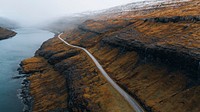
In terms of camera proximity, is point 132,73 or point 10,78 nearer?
point 132,73

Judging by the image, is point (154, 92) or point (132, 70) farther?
point (132, 70)

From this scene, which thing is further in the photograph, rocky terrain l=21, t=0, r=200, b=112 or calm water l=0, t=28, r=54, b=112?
Answer: calm water l=0, t=28, r=54, b=112

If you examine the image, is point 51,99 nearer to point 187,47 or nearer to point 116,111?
point 116,111

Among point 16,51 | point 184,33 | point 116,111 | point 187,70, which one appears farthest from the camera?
point 16,51

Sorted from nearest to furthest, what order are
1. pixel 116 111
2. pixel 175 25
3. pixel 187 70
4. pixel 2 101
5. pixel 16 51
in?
1. pixel 116 111
2. pixel 187 70
3. pixel 2 101
4. pixel 175 25
5. pixel 16 51

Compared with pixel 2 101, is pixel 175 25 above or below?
above

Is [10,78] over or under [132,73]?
under

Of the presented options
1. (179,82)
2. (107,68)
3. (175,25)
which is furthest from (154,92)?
(175,25)

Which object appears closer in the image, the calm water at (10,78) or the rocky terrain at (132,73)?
the rocky terrain at (132,73)
